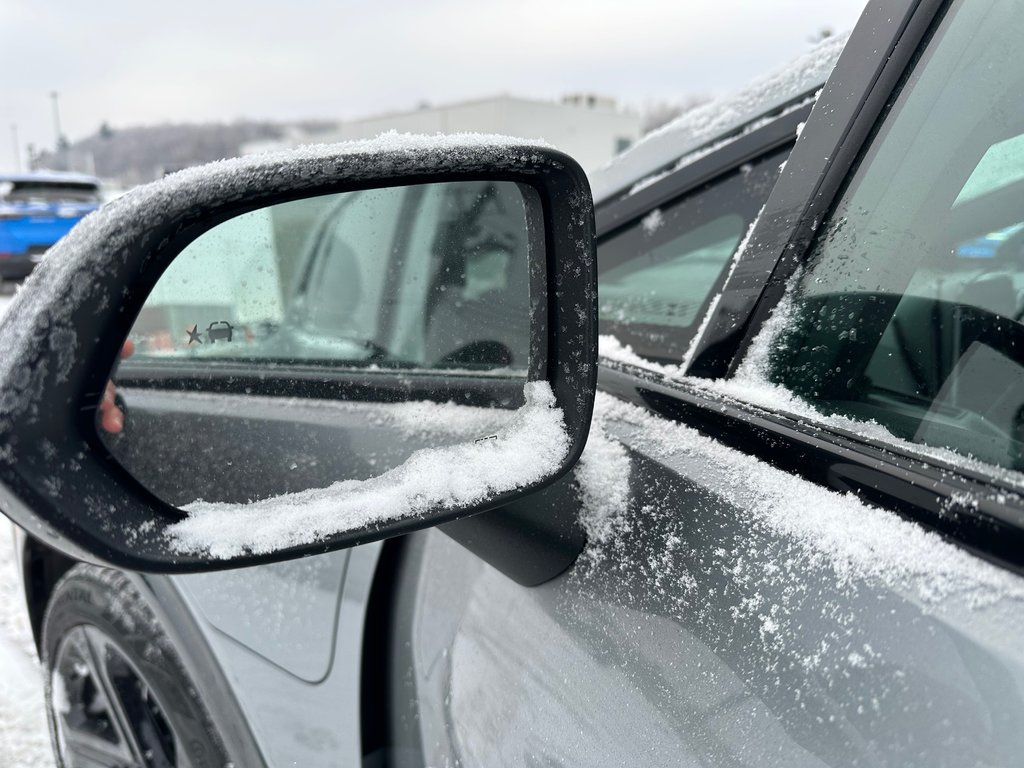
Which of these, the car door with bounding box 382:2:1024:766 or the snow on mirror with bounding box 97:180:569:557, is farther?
the snow on mirror with bounding box 97:180:569:557

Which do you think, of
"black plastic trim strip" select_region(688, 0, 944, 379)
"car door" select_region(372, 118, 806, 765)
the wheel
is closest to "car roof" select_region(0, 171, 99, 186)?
the wheel

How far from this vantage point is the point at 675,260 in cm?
188

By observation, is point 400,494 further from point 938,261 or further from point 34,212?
point 34,212

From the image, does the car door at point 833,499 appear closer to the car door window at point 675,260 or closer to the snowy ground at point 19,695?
the car door window at point 675,260

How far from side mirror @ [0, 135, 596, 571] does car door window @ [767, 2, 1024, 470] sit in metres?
0.33

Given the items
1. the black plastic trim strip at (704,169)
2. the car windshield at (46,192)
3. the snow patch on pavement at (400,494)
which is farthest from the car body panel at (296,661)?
the car windshield at (46,192)

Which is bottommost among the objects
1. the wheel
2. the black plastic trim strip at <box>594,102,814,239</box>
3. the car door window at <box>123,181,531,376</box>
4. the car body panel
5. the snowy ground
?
the snowy ground

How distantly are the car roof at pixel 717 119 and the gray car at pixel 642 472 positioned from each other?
2 cm

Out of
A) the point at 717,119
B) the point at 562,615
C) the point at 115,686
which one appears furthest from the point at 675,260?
the point at 115,686

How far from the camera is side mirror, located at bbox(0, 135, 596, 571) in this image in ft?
2.35

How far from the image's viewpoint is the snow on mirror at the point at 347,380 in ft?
2.85

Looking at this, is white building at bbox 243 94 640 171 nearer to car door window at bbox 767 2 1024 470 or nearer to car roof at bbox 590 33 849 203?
car roof at bbox 590 33 849 203

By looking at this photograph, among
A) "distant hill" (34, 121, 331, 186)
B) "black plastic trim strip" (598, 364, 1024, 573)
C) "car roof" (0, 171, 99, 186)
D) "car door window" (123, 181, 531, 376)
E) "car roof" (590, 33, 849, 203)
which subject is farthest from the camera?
"distant hill" (34, 121, 331, 186)

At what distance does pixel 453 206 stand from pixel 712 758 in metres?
0.87
